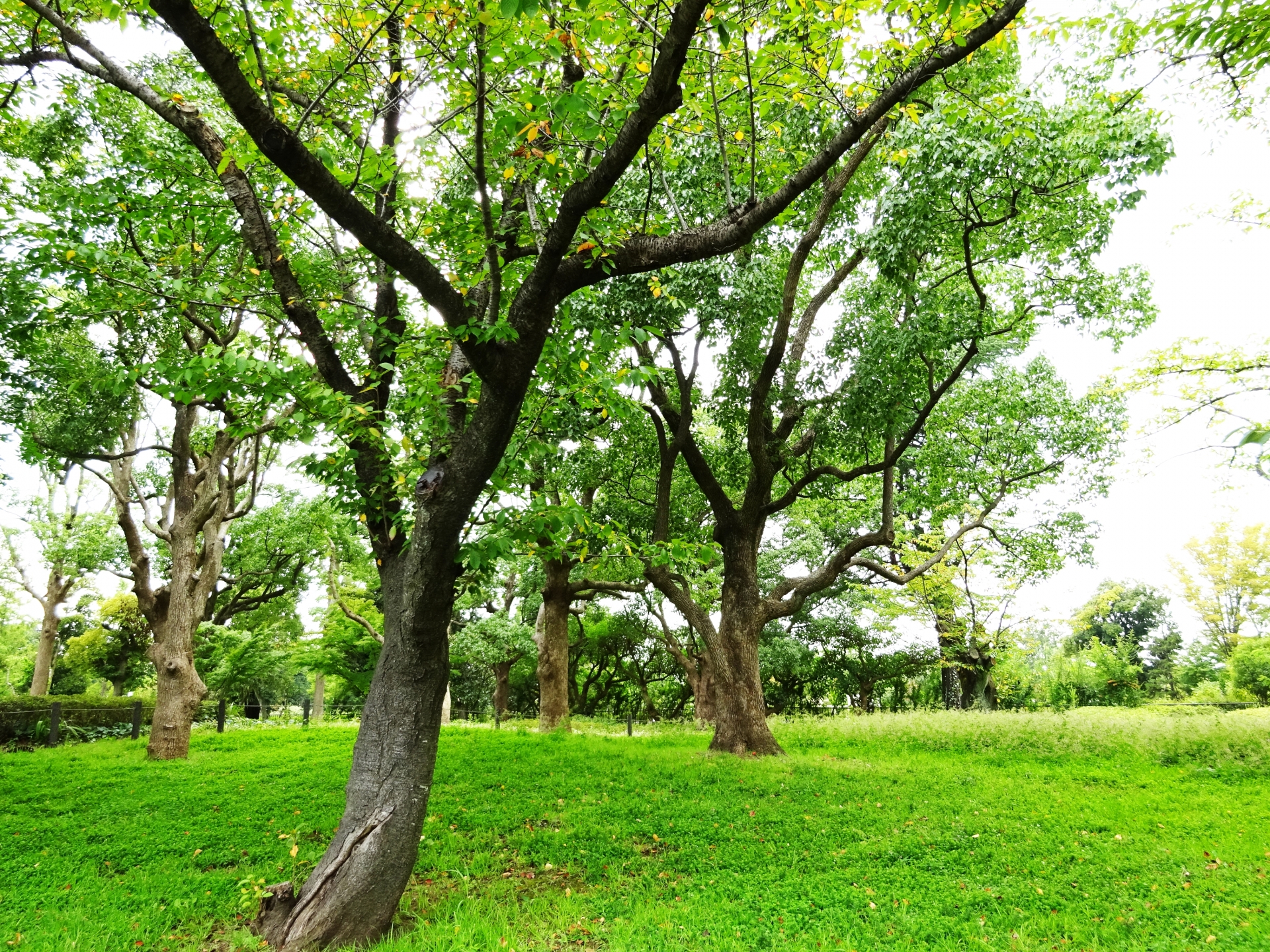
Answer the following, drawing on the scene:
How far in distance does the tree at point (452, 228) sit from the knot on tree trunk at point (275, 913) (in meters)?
0.02

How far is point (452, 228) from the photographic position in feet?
17.6

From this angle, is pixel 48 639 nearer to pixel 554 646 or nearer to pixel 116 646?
pixel 116 646

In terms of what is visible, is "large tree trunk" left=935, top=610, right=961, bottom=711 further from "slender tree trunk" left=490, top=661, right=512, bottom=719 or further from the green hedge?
the green hedge

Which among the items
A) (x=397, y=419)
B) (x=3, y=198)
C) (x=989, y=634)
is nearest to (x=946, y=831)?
(x=397, y=419)

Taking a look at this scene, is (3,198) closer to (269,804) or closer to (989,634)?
(269,804)

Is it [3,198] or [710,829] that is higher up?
[3,198]

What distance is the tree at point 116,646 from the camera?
74.2 feet

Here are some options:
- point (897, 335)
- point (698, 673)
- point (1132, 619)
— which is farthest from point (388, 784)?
point (1132, 619)

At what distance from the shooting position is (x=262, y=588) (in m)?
23.6

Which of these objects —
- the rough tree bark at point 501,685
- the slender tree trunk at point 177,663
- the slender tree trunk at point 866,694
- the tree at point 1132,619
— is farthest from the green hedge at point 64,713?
the tree at point 1132,619

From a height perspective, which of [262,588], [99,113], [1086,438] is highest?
[99,113]

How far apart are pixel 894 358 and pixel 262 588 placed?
23.5 meters

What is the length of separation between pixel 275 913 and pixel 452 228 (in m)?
5.11

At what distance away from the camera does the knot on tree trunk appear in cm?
399
